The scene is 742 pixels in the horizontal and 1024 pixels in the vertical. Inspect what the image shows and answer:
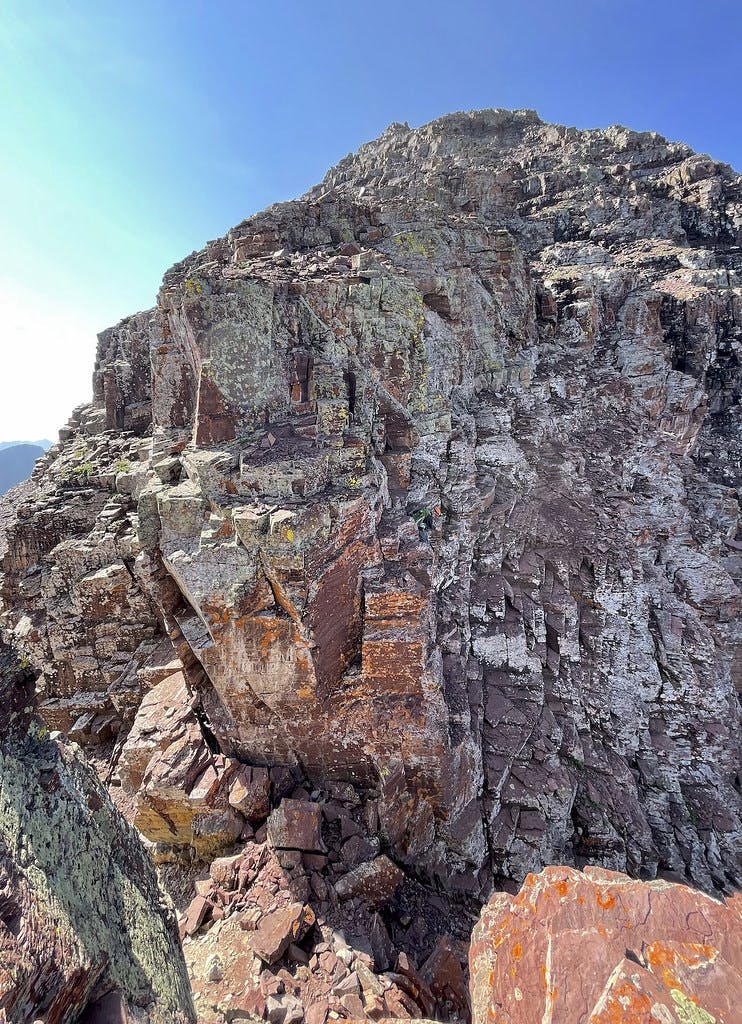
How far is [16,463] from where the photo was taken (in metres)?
95.1

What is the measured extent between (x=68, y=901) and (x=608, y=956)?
5.47 m

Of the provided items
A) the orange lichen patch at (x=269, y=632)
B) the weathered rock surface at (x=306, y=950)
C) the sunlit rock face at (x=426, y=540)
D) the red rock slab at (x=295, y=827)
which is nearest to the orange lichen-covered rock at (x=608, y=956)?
the weathered rock surface at (x=306, y=950)

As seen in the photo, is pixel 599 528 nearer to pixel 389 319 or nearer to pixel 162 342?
pixel 389 319

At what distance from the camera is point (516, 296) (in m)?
22.0

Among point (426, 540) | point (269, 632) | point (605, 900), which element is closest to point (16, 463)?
point (269, 632)

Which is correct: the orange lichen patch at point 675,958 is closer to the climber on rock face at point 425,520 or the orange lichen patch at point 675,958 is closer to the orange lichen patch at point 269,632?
the orange lichen patch at point 269,632

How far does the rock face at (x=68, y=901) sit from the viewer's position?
381cm

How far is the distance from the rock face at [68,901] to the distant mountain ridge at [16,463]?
97.0 m

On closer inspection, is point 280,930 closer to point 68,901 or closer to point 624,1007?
point 68,901

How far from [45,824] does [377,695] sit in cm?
695

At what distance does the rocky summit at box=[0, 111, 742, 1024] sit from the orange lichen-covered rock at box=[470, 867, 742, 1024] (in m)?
0.03

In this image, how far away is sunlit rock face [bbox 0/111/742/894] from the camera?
34.0 feet

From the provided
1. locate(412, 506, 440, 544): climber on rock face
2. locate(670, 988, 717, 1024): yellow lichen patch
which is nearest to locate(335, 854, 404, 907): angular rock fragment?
locate(670, 988, 717, 1024): yellow lichen patch

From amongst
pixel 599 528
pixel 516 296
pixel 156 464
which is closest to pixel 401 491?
pixel 156 464
